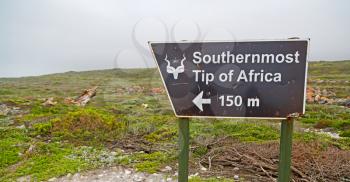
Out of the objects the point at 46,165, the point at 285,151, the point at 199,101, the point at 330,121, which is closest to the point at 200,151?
the point at 46,165

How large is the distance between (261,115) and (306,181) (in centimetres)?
369

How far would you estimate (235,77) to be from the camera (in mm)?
3482

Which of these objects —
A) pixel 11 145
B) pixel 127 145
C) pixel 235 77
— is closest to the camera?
pixel 235 77

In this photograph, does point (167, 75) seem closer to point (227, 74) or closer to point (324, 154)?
point (227, 74)

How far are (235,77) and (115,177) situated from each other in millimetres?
4459

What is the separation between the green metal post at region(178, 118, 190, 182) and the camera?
3.80 meters

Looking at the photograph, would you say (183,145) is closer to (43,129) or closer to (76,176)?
(76,176)

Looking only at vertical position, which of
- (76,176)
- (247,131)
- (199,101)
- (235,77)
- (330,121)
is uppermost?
(235,77)

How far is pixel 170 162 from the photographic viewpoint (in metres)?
7.77

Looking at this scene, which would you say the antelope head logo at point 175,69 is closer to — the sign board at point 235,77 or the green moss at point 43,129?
the sign board at point 235,77

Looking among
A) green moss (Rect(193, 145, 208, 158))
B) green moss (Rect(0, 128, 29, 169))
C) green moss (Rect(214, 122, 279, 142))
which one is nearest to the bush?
green moss (Rect(0, 128, 29, 169))

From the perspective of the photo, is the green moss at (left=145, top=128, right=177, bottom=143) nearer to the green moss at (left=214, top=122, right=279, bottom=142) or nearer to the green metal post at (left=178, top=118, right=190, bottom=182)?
the green moss at (left=214, top=122, right=279, bottom=142)

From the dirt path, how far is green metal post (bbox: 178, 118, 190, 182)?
2.94 meters

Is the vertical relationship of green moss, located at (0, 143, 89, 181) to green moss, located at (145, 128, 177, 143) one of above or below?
below
